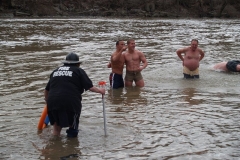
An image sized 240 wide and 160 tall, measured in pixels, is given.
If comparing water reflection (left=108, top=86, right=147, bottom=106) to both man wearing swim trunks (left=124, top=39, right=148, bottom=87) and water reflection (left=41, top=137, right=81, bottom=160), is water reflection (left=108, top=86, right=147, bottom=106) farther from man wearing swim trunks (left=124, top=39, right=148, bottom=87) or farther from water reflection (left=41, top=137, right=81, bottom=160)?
water reflection (left=41, top=137, right=81, bottom=160)

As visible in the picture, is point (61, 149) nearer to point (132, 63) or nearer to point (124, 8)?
point (132, 63)

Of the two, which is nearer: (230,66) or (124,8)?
(230,66)

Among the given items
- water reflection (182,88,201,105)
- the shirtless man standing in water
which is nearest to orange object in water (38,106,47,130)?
water reflection (182,88,201,105)

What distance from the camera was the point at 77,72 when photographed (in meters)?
6.20

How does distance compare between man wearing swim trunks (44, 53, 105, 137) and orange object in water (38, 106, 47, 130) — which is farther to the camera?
orange object in water (38, 106, 47, 130)

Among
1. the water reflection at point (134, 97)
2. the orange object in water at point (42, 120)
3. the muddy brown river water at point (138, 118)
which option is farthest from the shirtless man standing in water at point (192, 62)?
the orange object in water at point (42, 120)

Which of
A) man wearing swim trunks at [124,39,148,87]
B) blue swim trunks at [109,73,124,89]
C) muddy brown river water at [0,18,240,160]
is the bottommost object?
muddy brown river water at [0,18,240,160]

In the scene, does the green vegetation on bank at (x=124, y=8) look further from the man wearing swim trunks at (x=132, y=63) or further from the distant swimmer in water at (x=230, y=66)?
the man wearing swim trunks at (x=132, y=63)

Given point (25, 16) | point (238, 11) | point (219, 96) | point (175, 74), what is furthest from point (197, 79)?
point (238, 11)

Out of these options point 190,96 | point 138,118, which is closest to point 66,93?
point 138,118

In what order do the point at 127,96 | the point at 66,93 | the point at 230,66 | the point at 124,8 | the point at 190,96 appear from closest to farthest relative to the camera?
the point at 66,93
the point at 190,96
the point at 127,96
the point at 230,66
the point at 124,8

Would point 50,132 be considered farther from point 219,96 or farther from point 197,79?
point 197,79

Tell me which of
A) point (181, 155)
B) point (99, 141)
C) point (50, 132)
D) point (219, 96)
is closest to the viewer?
point (181, 155)

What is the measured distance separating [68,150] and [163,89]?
199 inches
